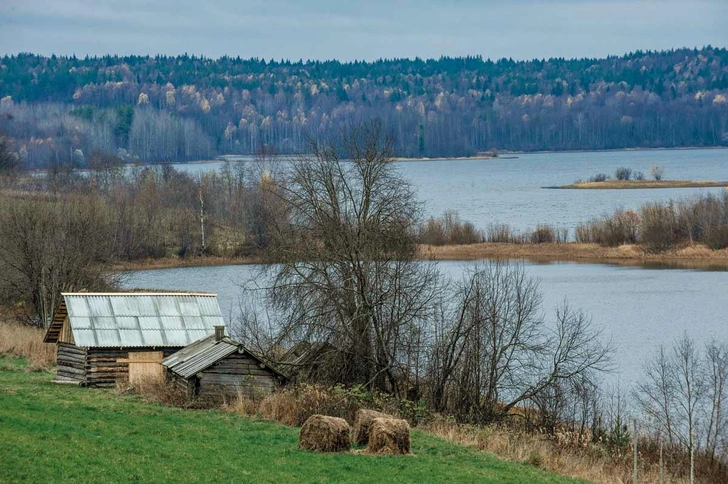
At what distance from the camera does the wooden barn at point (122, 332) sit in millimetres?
31125

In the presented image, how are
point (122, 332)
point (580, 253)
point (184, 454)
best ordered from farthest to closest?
1. point (580, 253)
2. point (122, 332)
3. point (184, 454)

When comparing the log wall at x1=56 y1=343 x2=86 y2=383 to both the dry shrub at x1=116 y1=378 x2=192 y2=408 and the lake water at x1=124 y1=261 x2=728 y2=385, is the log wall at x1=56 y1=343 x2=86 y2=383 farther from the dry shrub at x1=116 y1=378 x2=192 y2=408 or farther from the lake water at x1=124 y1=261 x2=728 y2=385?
the lake water at x1=124 y1=261 x2=728 y2=385

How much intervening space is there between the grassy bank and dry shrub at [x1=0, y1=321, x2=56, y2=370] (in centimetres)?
3727

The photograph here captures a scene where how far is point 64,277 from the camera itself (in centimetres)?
4644

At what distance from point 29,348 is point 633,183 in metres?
120

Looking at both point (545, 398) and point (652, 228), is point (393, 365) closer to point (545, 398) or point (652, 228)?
point (545, 398)

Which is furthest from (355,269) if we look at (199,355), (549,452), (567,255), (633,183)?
(633,183)

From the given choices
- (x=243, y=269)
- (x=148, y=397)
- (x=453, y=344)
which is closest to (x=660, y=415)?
(x=453, y=344)

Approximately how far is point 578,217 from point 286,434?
80.3 m

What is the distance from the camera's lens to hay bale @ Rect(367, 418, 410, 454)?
797 inches

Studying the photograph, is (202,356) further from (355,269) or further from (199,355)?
(355,269)

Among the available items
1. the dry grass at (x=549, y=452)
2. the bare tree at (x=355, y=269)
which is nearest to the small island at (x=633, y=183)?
the bare tree at (x=355, y=269)

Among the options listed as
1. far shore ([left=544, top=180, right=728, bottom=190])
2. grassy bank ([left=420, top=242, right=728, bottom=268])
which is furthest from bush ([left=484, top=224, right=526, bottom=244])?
far shore ([left=544, top=180, right=728, bottom=190])

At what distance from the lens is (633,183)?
5704 inches
